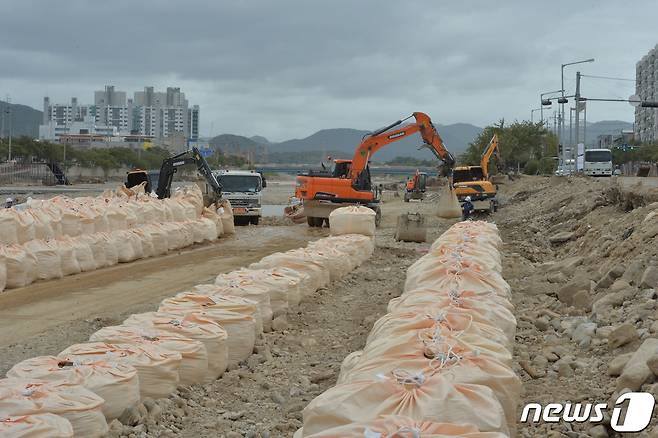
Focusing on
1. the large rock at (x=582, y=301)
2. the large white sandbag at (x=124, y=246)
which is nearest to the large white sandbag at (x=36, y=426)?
the large rock at (x=582, y=301)

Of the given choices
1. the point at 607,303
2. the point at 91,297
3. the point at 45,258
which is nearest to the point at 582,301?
the point at 607,303

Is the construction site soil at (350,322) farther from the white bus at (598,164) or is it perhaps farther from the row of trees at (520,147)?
the row of trees at (520,147)

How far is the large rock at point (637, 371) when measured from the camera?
6.00m

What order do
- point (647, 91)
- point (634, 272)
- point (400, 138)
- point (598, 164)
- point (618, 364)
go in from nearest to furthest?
1. point (618, 364)
2. point (634, 272)
3. point (400, 138)
4. point (598, 164)
5. point (647, 91)

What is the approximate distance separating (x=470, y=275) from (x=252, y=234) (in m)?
16.6

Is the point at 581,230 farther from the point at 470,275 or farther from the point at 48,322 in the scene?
the point at 48,322

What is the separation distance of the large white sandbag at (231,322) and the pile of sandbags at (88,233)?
5.72 m

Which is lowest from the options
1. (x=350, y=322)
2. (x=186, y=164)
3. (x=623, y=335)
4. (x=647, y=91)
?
(x=350, y=322)

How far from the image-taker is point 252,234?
968 inches

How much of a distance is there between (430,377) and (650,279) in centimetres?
573

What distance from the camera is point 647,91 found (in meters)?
140

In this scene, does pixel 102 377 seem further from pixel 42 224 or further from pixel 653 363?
pixel 42 224

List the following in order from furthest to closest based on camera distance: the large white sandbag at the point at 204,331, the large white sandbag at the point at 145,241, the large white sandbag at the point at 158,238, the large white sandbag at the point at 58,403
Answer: the large white sandbag at the point at 158,238, the large white sandbag at the point at 145,241, the large white sandbag at the point at 204,331, the large white sandbag at the point at 58,403

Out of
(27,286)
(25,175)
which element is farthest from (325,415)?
(25,175)
